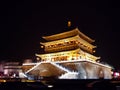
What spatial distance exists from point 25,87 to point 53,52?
106 feet

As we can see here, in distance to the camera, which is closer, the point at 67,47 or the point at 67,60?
the point at 67,60

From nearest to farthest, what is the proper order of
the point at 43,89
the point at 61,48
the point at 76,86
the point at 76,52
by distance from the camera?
1. the point at 43,89
2. the point at 76,86
3. the point at 76,52
4. the point at 61,48

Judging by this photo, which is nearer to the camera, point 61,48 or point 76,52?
point 76,52

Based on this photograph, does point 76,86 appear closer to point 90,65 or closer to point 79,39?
point 90,65

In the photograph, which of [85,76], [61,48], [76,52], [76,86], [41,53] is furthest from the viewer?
[41,53]

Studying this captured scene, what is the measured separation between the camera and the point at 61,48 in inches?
1905

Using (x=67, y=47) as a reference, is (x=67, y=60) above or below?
below

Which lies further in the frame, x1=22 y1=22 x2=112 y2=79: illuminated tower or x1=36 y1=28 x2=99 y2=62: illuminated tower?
x1=36 y1=28 x2=99 y2=62: illuminated tower

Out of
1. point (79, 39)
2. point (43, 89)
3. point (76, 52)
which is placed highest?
point (79, 39)

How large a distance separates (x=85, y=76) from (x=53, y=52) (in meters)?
11.0

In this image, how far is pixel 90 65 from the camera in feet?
140

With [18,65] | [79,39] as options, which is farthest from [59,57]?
[18,65]

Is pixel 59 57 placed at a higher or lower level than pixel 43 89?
higher

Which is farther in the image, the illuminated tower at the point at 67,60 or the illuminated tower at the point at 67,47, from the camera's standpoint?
the illuminated tower at the point at 67,47
